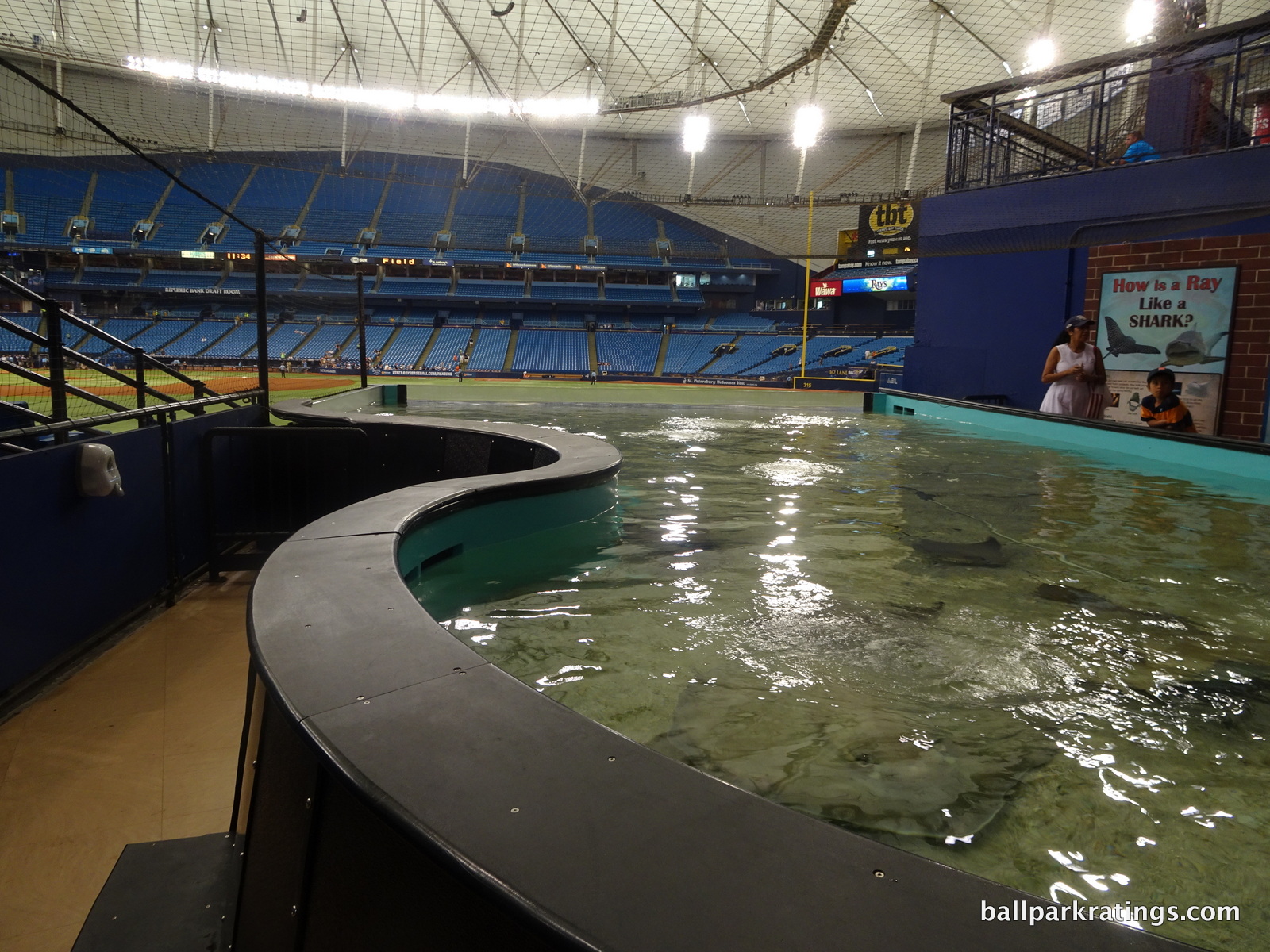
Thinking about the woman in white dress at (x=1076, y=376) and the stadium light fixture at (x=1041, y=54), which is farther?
the stadium light fixture at (x=1041, y=54)

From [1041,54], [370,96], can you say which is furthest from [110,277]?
[1041,54]

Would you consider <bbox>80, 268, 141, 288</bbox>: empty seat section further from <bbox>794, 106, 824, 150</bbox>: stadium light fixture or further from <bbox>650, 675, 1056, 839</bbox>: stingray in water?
<bbox>650, 675, 1056, 839</bbox>: stingray in water

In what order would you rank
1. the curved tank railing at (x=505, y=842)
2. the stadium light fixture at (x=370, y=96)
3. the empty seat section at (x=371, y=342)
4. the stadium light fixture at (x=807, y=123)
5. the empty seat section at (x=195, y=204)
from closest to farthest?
the curved tank railing at (x=505, y=842) < the stadium light fixture at (x=370, y=96) < the stadium light fixture at (x=807, y=123) < the empty seat section at (x=371, y=342) < the empty seat section at (x=195, y=204)

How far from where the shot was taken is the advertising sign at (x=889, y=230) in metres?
20.3

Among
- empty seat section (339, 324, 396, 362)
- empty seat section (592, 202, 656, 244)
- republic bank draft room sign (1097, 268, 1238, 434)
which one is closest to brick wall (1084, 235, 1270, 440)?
republic bank draft room sign (1097, 268, 1238, 434)

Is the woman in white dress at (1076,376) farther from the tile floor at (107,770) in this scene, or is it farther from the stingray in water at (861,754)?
the tile floor at (107,770)

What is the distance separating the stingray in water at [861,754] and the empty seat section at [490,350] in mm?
32119

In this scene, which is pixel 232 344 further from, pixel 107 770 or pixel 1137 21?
pixel 1137 21

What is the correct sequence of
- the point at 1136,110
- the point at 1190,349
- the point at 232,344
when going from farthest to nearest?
the point at 232,344
the point at 1136,110
the point at 1190,349

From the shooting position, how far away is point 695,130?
2673 centimetres

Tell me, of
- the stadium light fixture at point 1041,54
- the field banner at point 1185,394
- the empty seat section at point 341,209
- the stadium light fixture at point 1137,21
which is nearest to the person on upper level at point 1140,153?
the field banner at point 1185,394

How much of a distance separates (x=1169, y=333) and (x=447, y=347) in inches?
1197

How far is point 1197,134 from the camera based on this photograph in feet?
31.2

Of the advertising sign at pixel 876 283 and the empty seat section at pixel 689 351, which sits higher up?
the advertising sign at pixel 876 283
